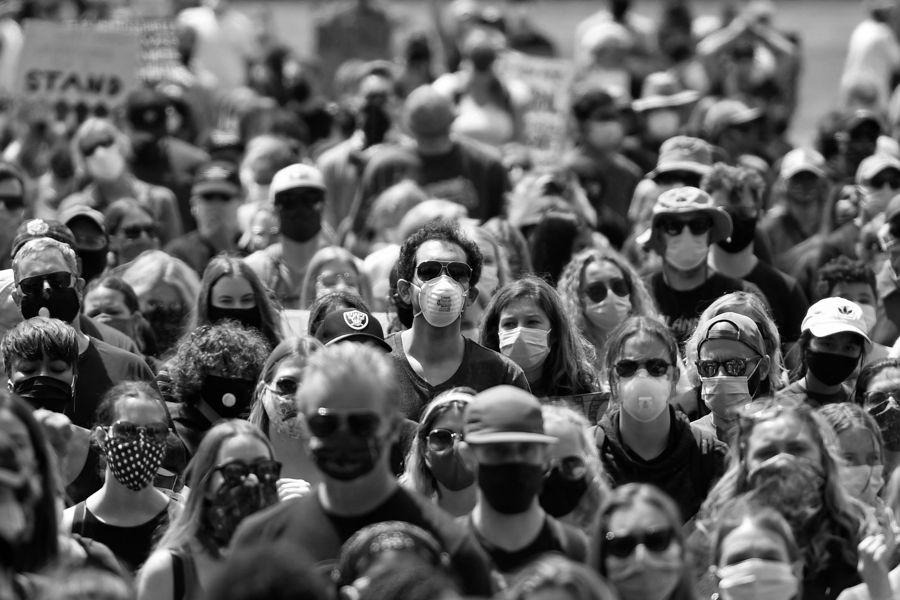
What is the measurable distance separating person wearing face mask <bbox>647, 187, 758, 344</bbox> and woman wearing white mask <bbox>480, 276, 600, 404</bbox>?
1.13m

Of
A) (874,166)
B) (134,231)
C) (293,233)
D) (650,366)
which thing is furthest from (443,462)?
(874,166)

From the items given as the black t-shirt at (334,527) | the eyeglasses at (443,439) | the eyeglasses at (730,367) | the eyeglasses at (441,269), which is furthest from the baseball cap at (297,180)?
the black t-shirt at (334,527)

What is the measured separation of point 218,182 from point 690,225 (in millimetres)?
3419

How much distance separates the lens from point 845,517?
686 cm

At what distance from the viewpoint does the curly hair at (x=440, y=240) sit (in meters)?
8.63

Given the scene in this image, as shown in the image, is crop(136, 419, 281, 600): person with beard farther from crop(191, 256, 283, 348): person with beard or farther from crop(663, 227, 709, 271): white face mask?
crop(663, 227, 709, 271): white face mask

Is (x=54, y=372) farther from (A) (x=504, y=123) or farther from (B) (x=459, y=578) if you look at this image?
(A) (x=504, y=123)

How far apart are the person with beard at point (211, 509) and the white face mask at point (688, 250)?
361 cm

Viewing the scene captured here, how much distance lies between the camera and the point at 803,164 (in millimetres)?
12383

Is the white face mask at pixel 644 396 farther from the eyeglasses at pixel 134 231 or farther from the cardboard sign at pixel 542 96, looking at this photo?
the cardboard sign at pixel 542 96

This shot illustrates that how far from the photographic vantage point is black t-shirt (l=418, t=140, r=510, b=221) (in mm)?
12828

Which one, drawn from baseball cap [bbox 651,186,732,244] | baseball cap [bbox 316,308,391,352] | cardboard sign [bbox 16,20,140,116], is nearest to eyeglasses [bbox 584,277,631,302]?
baseball cap [bbox 651,186,732,244]

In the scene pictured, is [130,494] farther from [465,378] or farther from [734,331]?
[734,331]

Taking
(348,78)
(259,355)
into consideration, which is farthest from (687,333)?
(348,78)
